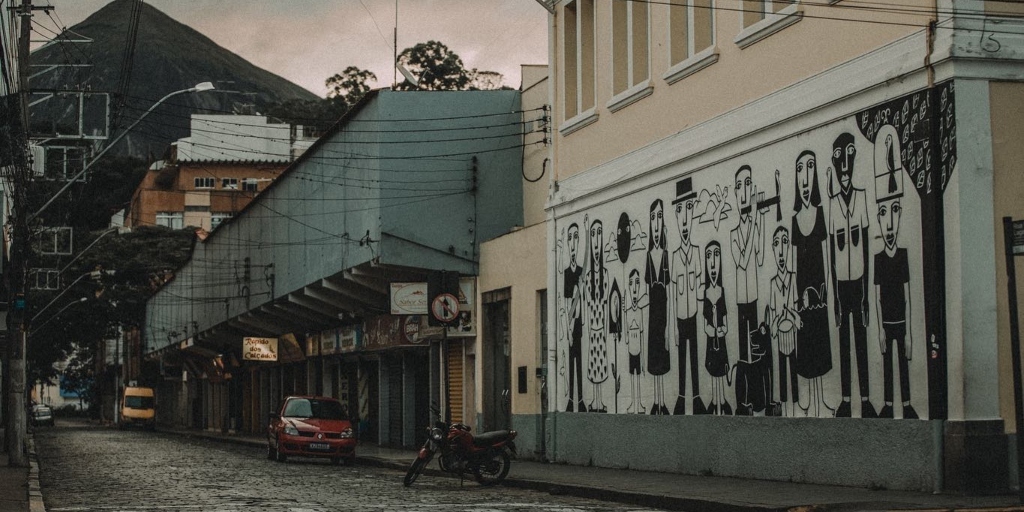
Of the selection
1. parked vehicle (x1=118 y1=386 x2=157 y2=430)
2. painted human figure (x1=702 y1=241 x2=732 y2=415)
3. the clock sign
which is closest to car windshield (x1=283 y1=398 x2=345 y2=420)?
the clock sign

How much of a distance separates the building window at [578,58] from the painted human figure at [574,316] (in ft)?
7.29

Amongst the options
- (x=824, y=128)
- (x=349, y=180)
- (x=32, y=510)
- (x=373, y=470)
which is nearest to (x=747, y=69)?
(x=824, y=128)

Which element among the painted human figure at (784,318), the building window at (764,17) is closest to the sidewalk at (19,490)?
the painted human figure at (784,318)

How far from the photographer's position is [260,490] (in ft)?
61.5

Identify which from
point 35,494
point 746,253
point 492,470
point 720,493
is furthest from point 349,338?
point 720,493

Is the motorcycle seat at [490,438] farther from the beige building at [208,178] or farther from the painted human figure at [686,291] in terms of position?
the beige building at [208,178]

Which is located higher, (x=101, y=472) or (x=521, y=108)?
(x=521, y=108)

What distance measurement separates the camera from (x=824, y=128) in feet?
53.8

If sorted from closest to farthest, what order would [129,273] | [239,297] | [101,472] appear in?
[101,472], [239,297], [129,273]

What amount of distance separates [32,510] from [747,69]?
1054 cm

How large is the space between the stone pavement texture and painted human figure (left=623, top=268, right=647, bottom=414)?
3.86ft

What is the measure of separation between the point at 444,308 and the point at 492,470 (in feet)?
13.9

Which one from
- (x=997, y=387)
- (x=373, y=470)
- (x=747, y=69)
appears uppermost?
(x=747, y=69)

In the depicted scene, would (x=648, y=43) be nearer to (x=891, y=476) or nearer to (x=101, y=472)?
(x=891, y=476)
